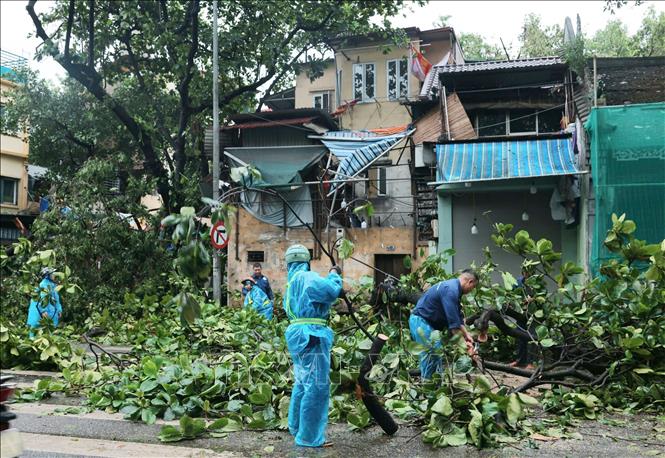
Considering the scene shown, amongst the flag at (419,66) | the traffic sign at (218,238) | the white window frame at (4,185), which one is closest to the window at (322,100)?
the flag at (419,66)

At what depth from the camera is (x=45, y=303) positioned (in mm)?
10383

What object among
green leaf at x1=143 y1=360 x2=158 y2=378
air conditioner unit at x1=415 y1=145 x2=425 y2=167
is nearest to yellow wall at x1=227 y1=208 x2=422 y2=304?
air conditioner unit at x1=415 y1=145 x2=425 y2=167

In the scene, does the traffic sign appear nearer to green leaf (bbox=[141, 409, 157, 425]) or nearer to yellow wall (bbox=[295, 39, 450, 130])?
green leaf (bbox=[141, 409, 157, 425])

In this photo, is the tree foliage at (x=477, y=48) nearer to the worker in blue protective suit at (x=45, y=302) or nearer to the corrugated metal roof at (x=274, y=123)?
the corrugated metal roof at (x=274, y=123)

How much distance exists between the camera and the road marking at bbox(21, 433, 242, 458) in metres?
5.48

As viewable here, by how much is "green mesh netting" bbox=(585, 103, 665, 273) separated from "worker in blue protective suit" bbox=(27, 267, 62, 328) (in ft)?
28.3

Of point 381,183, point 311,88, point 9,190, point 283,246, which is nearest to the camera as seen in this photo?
point 283,246

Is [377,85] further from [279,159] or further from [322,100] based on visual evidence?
[279,159]

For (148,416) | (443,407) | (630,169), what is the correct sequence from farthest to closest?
1. (630,169)
2. (148,416)
3. (443,407)

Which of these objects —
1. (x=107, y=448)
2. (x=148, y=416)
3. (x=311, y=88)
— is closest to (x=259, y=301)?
(x=148, y=416)

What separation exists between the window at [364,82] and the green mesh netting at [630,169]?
14.6 meters

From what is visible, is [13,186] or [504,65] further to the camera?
[13,186]

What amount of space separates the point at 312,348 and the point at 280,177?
44.8 ft

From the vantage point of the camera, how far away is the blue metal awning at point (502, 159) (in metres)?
13.4
